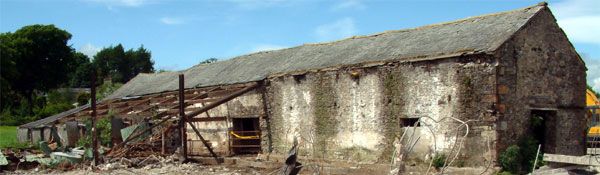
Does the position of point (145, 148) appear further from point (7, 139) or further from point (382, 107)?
point (7, 139)

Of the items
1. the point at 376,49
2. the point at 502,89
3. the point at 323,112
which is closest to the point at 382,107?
the point at 323,112

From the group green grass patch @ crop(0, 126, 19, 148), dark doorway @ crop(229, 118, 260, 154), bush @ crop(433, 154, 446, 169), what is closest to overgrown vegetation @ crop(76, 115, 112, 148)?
green grass patch @ crop(0, 126, 19, 148)

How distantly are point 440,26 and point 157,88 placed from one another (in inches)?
516

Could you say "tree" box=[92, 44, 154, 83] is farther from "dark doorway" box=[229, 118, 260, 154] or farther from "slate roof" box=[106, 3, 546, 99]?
"dark doorway" box=[229, 118, 260, 154]

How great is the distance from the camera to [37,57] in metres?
51.8

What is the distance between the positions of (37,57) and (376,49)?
44722mm

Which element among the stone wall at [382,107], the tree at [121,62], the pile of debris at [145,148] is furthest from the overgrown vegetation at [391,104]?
the tree at [121,62]

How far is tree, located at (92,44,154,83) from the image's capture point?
220ft

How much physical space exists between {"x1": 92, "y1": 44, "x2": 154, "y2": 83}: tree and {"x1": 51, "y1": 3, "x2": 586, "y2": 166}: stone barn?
5127 centimetres

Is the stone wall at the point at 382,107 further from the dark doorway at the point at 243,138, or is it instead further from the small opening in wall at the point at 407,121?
the dark doorway at the point at 243,138

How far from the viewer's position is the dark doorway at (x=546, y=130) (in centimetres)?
1388

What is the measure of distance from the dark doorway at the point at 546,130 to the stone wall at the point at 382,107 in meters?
2.26

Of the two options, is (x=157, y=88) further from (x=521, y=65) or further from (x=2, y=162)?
(x=521, y=65)

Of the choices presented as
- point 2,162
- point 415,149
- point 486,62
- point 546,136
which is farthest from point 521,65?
point 2,162
